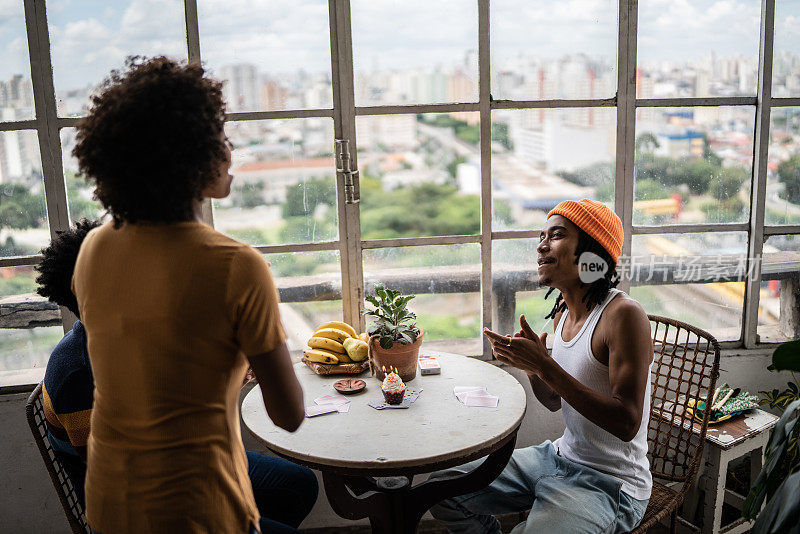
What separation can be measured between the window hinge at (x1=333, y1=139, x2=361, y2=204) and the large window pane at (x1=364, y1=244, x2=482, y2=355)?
25 cm

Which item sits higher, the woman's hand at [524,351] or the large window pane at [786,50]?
Result: the large window pane at [786,50]

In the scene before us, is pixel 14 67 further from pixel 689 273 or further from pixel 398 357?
pixel 689 273

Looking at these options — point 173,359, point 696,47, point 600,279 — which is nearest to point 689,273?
point 696,47

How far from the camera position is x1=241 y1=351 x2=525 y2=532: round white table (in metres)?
1.72

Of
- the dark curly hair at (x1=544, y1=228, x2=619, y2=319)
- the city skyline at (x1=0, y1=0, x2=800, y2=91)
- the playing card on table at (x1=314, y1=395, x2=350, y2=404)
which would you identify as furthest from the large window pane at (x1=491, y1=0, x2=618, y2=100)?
the playing card on table at (x1=314, y1=395, x2=350, y2=404)

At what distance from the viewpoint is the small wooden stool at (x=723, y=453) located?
8.03 feet

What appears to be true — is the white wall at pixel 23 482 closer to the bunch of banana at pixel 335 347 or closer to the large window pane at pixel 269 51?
the bunch of banana at pixel 335 347

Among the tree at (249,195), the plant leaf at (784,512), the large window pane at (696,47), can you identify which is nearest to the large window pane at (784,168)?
the large window pane at (696,47)

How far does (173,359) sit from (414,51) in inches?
73.7

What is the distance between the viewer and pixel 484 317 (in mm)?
2793

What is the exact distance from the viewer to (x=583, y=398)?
1812 millimetres

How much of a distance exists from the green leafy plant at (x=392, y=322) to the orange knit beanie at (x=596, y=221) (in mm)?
612

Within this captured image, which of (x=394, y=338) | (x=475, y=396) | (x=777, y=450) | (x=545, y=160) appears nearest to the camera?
(x=777, y=450)

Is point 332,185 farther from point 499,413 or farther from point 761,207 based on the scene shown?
point 761,207
